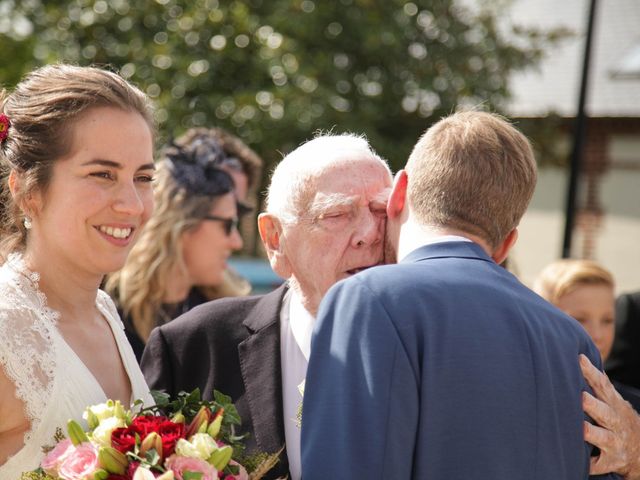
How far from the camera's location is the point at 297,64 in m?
11.9

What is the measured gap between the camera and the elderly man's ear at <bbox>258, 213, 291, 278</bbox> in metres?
3.24

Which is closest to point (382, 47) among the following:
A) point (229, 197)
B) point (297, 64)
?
point (297, 64)

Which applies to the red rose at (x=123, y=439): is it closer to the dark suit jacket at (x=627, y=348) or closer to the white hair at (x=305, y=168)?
the white hair at (x=305, y=168)

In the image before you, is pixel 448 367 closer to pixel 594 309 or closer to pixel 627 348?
pixel 594 309

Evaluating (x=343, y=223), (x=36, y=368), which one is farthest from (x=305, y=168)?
(x=36, y=368)

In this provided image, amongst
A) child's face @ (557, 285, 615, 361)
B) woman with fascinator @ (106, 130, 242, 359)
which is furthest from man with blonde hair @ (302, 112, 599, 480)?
woman with fascinator @ (106, 130, 242, 359)

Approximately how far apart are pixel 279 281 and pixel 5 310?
20.7ft

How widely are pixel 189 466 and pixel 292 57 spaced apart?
10370 mm

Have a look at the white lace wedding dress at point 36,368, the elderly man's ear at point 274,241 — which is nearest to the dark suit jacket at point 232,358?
the elderly man's ear at point 274,241

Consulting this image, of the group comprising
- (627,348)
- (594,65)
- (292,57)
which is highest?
(594,65)

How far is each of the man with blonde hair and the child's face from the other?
2622 mm

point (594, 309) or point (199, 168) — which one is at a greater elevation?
point (199, 168)

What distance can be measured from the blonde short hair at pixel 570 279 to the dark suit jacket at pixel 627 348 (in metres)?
0.53

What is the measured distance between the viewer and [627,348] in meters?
5.30
